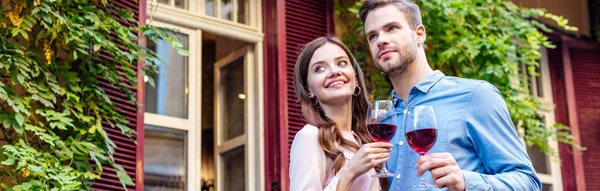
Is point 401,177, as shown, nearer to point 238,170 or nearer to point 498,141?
point 498,141

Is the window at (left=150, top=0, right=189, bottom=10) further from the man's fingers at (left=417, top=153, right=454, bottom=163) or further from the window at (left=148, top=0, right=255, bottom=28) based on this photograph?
the man's fingers at (left=417, top=153, right=454, bottom=163)

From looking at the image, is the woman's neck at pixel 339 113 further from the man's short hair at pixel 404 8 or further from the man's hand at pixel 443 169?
the man's hand at pixel 443 169

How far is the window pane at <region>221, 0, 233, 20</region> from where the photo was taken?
25.3ft

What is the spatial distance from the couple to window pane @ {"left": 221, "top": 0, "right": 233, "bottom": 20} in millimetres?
4219

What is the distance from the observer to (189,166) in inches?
285

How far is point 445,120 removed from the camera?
2.84 metres

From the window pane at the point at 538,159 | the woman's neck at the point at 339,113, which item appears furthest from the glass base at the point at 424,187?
the window pane at the point at 538,159

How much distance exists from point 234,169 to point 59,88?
226 cm

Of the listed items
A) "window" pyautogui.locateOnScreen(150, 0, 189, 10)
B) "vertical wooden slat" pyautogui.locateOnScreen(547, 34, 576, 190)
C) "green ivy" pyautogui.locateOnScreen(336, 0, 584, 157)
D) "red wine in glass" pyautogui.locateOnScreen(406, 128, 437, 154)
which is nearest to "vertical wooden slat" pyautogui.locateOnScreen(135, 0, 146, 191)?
"window" pyautogui.locateOnScreen(150, 0, 189, 10)

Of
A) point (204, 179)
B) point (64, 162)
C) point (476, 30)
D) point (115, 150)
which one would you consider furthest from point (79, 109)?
point (476, 30)

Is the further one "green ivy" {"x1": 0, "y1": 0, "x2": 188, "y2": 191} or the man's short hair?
"green ivy" {"x1": 0, "y1": 0, "x2": 188, "y2": 191}

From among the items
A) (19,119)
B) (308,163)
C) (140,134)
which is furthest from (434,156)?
(140,134)

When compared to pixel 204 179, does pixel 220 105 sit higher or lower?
higher

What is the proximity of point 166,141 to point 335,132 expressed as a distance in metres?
3.90
